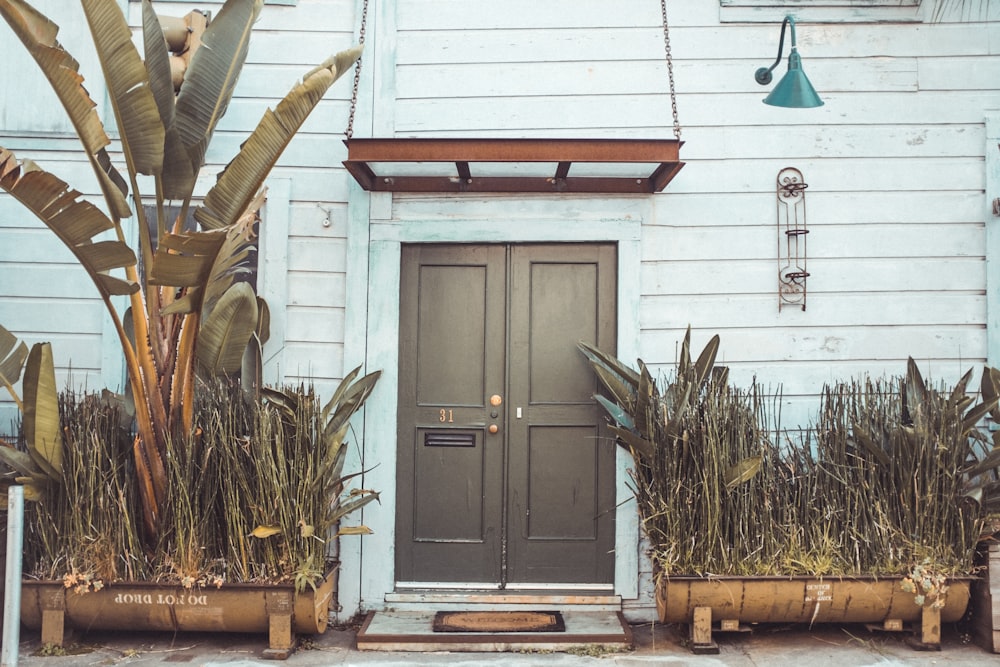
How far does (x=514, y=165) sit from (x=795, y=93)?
148 centimetres

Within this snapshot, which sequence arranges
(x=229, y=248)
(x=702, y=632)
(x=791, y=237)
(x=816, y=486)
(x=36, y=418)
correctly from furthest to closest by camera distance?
(x=791, y=237) < (x=816, y=486) < (x=702, y=632) < (x=36, y=418) < (x=229, y=248)

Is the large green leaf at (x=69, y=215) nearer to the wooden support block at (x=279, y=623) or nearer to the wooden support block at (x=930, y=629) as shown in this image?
the wooden support block at (x=279, y=623)

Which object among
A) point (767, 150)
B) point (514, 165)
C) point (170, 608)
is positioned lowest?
point (170, 608)

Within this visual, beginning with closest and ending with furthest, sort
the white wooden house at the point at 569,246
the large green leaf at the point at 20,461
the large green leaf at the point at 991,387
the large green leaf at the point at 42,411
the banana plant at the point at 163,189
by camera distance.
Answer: the banana plant at the point at 163,189 → the large green leaf at the point at 42,411 → the large green leaf at the point at 20,461 → the large green leaf at the point at 991,387 → the white wooden house at the point at 569,246

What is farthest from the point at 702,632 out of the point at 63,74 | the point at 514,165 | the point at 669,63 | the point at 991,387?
the point at 63,74

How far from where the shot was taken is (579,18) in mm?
4746

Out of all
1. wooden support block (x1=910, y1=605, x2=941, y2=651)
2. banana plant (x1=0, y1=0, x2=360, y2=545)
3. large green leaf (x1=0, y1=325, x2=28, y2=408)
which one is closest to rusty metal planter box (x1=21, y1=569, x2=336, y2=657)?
banana plant (x1=0, y1=0, x2=360, y2=545)

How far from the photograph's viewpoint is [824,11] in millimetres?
4672

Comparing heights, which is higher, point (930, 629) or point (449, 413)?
point (449, 413)

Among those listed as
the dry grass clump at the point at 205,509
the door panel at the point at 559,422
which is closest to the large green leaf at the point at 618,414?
the door panel at the point at 559,422

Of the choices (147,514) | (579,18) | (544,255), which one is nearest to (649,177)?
(544,255)

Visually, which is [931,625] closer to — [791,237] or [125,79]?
[791,237]

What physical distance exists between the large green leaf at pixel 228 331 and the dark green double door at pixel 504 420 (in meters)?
0.86

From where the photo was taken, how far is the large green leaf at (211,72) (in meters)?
3.88
